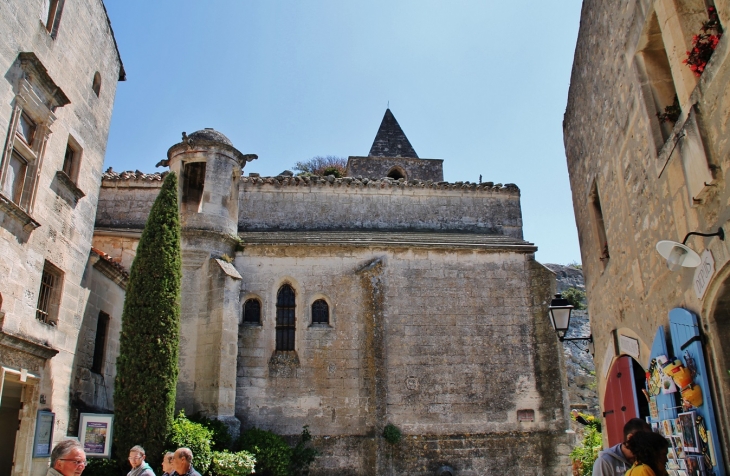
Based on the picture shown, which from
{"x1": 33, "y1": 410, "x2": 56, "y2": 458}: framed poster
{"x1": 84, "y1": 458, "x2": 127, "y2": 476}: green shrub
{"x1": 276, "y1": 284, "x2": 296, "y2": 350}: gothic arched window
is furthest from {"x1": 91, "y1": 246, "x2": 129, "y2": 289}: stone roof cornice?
{"x1": 276, "y1": 284, "x2": 296, "y2": 350}: gothic arched window

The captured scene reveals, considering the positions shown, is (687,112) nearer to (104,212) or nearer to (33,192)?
(33,192)

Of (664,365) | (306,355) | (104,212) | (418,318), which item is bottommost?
(664,365)

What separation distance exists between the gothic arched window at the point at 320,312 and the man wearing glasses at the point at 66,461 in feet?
39.1

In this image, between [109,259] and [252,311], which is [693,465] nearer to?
[109,259]

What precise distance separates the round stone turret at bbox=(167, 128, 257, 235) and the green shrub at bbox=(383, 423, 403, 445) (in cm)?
664

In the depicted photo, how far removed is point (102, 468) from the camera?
35.2 feet

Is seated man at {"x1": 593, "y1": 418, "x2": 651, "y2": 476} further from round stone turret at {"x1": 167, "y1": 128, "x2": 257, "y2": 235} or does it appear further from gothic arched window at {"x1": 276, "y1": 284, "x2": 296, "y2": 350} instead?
round stone turret at {"x1": 167, "y1": 128, "x2": 257, "y2": 235}

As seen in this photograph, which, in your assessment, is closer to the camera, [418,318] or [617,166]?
[617,166]

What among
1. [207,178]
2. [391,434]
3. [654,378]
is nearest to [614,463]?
[654,378]

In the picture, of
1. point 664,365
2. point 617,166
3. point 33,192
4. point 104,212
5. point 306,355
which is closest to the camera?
point 664,365

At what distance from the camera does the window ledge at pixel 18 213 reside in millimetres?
8453

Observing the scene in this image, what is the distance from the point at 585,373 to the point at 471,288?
12.9 m

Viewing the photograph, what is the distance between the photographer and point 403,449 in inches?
581

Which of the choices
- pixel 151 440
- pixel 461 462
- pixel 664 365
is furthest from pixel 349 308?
pixel 664 365
